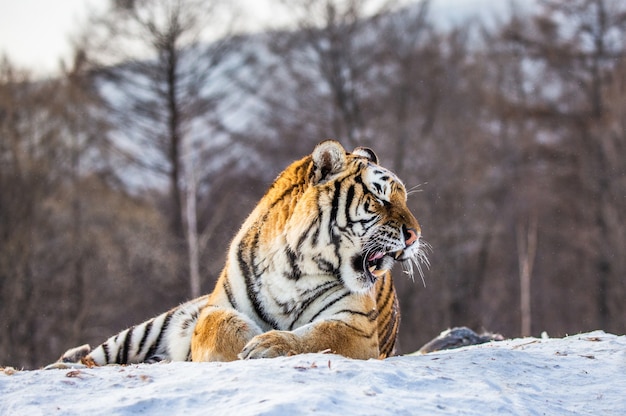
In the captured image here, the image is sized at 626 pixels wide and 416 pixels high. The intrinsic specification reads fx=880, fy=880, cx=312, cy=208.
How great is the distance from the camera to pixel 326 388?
3672 mm

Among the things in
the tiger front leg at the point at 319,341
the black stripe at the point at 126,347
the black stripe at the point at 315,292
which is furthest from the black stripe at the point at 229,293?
the black stripe at the point at 126,347

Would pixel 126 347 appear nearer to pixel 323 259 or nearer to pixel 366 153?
pixel 323 259

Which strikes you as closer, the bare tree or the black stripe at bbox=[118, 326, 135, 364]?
the black stripe at bbox=[118, 326, 135, 364]

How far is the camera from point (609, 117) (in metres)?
27.6

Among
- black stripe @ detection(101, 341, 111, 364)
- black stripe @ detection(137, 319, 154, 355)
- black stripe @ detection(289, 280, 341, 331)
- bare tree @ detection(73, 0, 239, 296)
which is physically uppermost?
bare tree @ detection(73, 0, 239, 296)

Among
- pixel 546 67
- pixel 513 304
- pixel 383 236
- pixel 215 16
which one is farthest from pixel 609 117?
pixel 383 236

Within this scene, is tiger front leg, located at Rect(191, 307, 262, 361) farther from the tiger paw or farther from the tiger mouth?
the tiger mouth

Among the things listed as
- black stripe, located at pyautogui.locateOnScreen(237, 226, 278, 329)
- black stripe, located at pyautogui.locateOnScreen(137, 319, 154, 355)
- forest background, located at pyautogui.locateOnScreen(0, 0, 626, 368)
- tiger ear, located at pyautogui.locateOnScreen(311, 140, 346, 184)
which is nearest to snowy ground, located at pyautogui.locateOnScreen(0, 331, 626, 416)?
black stripe, located at pyautogui.locateOnScreen(237, 226, 278, 329)

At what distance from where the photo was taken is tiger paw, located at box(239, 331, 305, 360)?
4324mm

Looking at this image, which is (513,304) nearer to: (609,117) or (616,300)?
(616,300)

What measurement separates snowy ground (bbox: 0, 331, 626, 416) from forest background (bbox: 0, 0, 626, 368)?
55.3ft

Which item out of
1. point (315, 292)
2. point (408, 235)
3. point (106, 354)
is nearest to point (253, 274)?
point (315, 292)

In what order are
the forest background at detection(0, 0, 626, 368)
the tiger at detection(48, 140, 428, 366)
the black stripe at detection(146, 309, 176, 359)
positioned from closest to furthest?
1. the tiger at detection(48, 140, 428, 366)
2. the black stripe at detection(146, 309, 176, 359)
3. the forest background at detection(0, 0, 626, 368)

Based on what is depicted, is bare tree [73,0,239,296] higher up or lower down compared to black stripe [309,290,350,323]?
higher up
